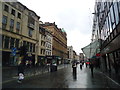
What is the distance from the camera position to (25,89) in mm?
7816

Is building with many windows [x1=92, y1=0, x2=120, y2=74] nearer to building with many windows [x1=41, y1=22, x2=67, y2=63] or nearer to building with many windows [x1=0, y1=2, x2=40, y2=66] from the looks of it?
building with many windows [x1=0, y1=2, x2=40, y2=66]

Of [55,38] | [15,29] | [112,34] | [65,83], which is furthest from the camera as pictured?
[55,38]

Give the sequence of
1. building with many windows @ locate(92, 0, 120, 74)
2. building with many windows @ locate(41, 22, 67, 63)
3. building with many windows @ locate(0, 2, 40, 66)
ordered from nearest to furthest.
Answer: building with many windows @ locate(92, 0, 120, 74), building with many windows @ locate(0, 2, 40, 66), building with many windows @ locate(41, 22, 67, 63)

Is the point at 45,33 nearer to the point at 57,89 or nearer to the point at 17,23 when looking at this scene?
the point at 17,23

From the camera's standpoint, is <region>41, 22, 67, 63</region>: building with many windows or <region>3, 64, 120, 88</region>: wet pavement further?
<region>41, 22, 67, 63</region>: building with many windows

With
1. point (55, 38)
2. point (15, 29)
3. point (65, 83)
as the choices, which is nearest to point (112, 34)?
point (65, 83)

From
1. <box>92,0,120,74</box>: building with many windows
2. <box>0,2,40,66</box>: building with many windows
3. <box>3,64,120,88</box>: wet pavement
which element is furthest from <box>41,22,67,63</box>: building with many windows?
<box>3,64,120,88</box>: wet pavement

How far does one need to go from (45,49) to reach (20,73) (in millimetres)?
34364

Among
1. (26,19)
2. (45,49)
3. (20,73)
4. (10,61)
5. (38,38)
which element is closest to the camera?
(20,73)

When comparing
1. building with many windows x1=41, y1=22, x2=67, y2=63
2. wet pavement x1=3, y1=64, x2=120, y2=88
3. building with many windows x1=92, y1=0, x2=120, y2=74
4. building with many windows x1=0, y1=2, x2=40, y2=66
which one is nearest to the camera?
wet pavement x1=3, y1=64, x2=120, y2=88

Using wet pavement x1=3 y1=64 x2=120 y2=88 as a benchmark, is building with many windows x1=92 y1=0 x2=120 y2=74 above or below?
above

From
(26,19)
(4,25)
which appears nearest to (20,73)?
(4,25)

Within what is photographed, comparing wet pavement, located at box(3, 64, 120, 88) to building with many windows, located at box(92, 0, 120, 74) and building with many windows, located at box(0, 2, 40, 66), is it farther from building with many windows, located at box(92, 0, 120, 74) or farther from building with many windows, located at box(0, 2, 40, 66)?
building with many windows, located at box(0, 2, 40, 66)

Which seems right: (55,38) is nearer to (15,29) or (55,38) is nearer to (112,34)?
(15,29)
